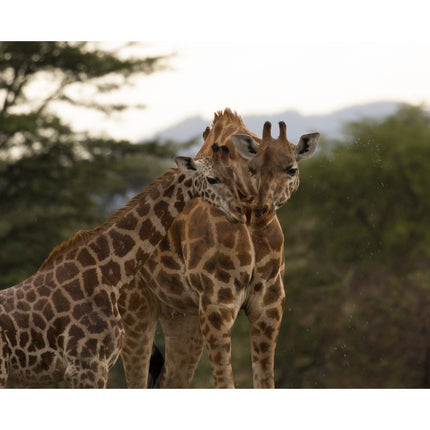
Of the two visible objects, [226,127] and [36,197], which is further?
[36,197]

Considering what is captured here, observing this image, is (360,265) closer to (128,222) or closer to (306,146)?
(306,146)

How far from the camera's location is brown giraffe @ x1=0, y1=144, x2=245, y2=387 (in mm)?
4934

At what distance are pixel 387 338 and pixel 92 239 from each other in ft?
27.0

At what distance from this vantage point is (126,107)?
44.6ft

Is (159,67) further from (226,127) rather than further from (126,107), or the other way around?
(226,127)

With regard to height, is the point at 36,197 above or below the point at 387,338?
above

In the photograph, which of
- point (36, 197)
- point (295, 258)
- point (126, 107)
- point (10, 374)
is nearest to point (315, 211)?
point (295, 258)

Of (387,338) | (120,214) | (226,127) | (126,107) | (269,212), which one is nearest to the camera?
(269,212)

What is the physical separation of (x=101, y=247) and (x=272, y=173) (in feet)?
3.73

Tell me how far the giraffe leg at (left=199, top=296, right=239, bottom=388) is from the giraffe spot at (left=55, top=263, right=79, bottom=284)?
83cm

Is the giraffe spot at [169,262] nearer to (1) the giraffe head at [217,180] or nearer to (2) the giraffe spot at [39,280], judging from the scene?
(1) the giraffe head at [217,180]

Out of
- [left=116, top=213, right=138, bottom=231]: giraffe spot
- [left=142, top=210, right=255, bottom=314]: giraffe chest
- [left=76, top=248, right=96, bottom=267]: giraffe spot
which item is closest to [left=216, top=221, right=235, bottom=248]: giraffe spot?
[left=142, top=210, right=255, bottom=314]: giraffe chest

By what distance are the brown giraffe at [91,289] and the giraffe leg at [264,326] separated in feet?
2.40

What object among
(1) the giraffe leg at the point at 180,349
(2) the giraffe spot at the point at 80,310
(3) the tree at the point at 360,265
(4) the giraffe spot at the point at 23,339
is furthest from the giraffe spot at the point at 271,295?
(3) the tree at the point at 360,265
